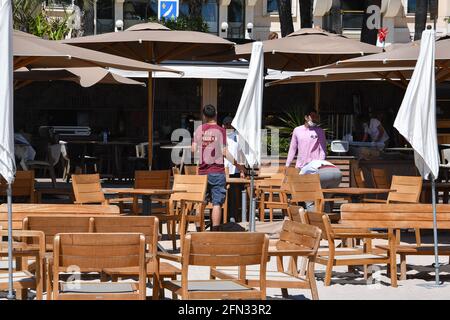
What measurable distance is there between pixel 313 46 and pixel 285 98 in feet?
43.5

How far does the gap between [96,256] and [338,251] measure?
3.86 m

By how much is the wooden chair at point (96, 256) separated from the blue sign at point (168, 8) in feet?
93.5

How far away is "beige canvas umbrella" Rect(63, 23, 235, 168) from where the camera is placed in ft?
54.0

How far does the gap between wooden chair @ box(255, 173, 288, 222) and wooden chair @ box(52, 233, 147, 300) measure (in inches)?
344

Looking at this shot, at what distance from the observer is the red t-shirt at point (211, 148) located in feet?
46.3

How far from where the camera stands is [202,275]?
10969 millimetres

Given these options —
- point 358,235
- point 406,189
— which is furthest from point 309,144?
point 358,235

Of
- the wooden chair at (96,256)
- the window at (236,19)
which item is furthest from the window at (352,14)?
the wooden chair at (96,256)

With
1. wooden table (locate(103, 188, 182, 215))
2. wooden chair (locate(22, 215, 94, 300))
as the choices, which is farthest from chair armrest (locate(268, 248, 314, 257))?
wooden table (locate(103, 188, 182, 215))

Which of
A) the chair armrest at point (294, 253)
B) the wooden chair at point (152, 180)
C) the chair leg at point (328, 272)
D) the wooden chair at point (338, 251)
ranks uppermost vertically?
the wooden chair at point (152, 180)

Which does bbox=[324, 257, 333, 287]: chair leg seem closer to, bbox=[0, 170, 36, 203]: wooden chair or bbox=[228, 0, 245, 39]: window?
bbox=[0, 170, 36, 203]: wooden chair

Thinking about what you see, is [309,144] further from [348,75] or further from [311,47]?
[348,75]

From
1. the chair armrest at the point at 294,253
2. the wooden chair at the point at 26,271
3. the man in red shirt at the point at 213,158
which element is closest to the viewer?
the wooden chair at the point at 26,271

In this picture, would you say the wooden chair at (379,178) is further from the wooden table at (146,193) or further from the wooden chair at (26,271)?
the wooden chair at (26,271)
